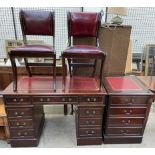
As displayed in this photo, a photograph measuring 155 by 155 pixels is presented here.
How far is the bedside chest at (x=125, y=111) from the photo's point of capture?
194 cm

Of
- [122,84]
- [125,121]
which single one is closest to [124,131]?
[125,121]

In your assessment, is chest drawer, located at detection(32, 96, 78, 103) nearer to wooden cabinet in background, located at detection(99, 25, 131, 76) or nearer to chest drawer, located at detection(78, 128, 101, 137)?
chest drawer, located at detection(78, 128, 101, 137)

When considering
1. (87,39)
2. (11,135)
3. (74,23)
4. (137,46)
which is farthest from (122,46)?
(11,135)

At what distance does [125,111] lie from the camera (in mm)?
1999

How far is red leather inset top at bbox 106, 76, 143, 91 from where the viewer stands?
6.69ft

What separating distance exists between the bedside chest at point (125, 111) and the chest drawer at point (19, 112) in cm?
89

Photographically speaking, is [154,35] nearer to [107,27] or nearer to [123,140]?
[107,27]

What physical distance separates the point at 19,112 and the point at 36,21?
118cm

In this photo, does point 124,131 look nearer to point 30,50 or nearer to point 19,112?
point 19,112

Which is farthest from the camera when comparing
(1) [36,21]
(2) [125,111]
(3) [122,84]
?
(1) [36,21]

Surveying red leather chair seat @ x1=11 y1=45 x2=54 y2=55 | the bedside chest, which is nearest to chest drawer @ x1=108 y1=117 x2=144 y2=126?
the bedside chest

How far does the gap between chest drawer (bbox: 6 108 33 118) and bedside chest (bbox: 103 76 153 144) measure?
887mm

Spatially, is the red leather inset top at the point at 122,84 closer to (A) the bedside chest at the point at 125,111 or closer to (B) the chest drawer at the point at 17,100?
(A) the bedside chest at the point at 125,111

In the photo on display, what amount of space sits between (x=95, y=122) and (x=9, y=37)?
2.41 metres
